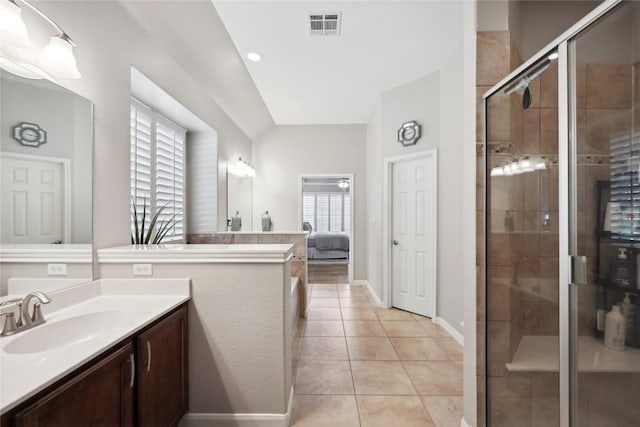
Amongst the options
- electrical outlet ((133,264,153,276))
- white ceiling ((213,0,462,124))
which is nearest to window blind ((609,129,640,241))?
white ceiling ((213,0,462,124))

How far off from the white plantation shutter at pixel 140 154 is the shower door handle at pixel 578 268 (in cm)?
291

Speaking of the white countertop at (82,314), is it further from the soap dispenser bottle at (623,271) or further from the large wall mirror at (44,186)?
the soap dispenser bottle at (623,271)

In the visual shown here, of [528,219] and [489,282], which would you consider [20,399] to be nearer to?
[489,282]

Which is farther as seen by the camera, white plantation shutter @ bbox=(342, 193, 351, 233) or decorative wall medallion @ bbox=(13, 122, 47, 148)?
white plantation shutter @ bbox=(342, 193, 351, 233)

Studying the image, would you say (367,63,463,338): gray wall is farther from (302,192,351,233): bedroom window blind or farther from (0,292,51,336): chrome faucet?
(302,192,351,233): bedroom window blind

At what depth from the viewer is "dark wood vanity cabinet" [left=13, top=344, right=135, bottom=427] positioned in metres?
0.81

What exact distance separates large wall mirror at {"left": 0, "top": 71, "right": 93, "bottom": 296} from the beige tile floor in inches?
63.6

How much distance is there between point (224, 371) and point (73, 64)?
5.75 ft

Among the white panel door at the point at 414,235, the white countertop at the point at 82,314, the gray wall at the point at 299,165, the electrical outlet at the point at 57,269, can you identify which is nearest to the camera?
the white countertop at the point at 82,314

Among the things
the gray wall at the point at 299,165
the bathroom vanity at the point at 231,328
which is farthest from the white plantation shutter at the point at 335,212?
the bathroom vanity at the point at 231,328

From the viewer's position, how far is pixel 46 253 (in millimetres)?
1334

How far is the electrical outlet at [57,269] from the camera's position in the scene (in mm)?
1361

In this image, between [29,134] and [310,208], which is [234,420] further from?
[310,208]

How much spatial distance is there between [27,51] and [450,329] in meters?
3.72
